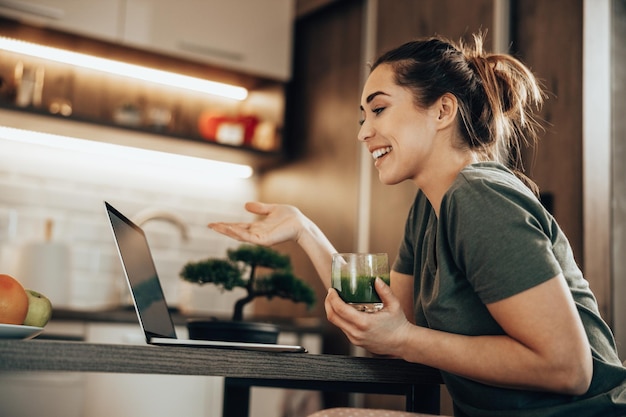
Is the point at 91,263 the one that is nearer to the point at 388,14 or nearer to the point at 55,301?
the point at 55,301

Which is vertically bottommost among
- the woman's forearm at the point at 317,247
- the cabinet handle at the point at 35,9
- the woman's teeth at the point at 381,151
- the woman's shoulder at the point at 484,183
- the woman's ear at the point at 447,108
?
the woman's forearm at the point at 317,247

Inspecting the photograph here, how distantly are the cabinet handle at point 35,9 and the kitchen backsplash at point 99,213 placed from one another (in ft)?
1.94

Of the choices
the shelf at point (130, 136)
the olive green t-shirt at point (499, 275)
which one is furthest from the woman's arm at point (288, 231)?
the shelf at point (130, 136)

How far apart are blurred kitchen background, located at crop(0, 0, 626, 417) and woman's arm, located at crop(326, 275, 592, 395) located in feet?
4.68

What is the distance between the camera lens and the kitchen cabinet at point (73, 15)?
3223 millimetres

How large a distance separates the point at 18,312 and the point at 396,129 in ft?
2.70

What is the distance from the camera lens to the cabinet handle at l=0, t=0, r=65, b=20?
3.18 meters

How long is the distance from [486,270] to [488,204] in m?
0.11

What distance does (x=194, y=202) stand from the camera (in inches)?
154

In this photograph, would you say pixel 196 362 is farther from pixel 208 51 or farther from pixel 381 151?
pixel 208 51

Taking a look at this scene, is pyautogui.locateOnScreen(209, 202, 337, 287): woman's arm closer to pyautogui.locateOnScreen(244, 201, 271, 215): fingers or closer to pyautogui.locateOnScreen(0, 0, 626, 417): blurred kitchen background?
pyautogui.locateOnScreen(244, 201, 271, 215): fingers

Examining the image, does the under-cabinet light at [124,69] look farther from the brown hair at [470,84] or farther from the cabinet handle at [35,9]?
the brown hair at [470,84]

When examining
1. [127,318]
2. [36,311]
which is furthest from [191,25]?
[36,311]

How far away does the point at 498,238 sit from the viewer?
1.22 meters
